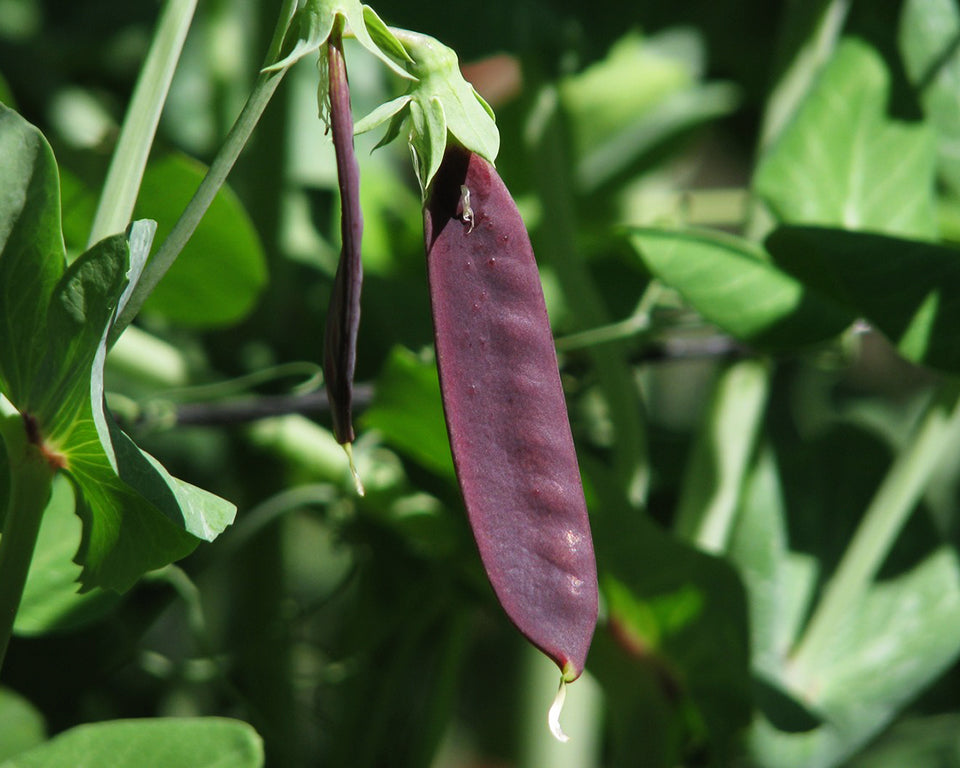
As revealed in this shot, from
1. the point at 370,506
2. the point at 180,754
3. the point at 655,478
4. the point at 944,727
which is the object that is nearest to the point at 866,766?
the point at 944,727

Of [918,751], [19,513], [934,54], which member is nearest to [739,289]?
[934,54]

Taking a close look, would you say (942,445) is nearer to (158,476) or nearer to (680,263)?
(680,263)

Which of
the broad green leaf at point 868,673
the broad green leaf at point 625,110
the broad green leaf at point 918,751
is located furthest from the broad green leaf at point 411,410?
the broad green leaf at point 918,751

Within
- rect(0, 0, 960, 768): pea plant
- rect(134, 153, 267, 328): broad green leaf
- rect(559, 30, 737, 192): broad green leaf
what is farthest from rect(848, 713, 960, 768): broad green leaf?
rect(134, 153, 267, 328): broad green leaf

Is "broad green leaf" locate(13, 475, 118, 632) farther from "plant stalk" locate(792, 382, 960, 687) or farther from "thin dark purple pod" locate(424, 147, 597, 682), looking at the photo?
"plant stalk" locate(792, 382, 960, 687)

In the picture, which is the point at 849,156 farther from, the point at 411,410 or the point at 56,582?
the point at 56,582

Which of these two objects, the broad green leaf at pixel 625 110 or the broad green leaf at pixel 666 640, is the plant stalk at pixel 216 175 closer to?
the broad green leaf at pixel 666 640
